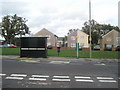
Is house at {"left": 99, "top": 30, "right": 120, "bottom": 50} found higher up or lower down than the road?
higher up

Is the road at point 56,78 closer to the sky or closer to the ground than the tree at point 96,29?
closer to the ground

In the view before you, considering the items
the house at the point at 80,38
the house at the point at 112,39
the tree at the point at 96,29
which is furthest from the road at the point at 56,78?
the tree at the point at 96,29

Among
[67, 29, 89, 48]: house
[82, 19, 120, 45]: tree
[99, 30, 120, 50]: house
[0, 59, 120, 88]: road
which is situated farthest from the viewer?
[82, 19, 120, 45]: tree

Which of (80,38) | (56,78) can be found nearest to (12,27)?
(80,38)

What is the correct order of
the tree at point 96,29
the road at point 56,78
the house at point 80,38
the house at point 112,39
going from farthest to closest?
the tree at point 96,29
the house at point 80,38
the house at point 112,39
the road at point 56,78

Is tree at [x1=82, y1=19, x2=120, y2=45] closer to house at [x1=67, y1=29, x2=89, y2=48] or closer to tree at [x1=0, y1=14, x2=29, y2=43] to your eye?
house at [x1=67, y1=29, x2=89, y2=48]

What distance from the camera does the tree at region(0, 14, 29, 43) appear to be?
67.8 metres

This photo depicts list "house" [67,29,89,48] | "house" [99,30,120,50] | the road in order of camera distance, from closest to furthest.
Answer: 1. the road
2. "house" [99,30,120,50]
3. "house" [67,29,89,48]

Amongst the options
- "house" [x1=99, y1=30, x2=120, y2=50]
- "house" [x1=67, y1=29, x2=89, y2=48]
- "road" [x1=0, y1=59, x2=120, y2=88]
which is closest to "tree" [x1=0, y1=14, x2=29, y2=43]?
"house" [x1=67, y1=29, x2=89, y2=48]

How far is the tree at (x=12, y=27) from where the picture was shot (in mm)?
67831

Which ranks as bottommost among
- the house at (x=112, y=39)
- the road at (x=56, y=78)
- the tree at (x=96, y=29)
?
the road at (x=56, y=78)

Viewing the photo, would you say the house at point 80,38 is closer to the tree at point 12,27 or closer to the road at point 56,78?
the tree at point 12,27

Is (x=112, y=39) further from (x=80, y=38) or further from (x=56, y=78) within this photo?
(x=56, y=78)

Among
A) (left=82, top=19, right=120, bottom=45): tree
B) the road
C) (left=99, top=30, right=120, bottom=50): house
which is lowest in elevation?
the road
